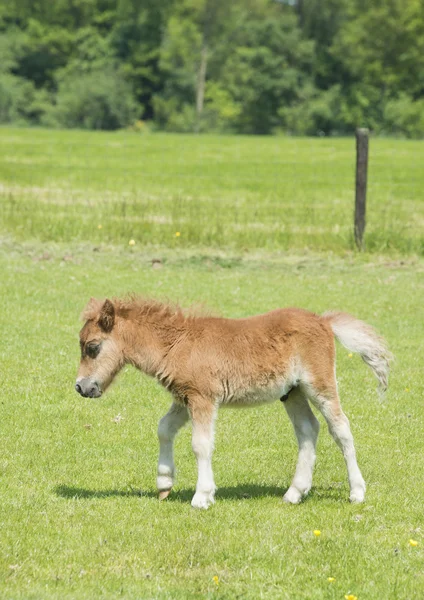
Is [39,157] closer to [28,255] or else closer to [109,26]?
[28,255]

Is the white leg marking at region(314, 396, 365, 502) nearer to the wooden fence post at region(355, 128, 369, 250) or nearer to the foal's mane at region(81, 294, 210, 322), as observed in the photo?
the foal's mane at region(81, 294, 210, 322)

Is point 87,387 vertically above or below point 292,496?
above

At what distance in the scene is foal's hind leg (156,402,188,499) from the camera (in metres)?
7.19

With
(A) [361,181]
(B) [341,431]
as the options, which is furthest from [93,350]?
(A) [361,181]

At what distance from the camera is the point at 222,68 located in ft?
256

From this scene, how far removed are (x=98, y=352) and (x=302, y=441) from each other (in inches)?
61.3

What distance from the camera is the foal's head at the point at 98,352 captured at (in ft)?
23.3

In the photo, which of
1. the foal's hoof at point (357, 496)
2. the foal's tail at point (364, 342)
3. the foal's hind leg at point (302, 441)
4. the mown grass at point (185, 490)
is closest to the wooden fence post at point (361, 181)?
the mown grass at point (185, 490)

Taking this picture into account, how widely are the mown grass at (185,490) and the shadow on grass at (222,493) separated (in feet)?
0.07

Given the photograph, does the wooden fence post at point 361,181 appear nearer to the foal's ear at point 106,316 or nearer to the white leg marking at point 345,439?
the white leg marking at point 345,439

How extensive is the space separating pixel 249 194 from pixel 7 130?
2655 centimetres

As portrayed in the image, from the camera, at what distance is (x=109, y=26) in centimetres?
→ 8900

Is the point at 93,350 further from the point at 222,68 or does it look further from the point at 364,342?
the point at 222,68

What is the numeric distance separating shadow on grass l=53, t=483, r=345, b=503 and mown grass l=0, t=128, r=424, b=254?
1007cm
